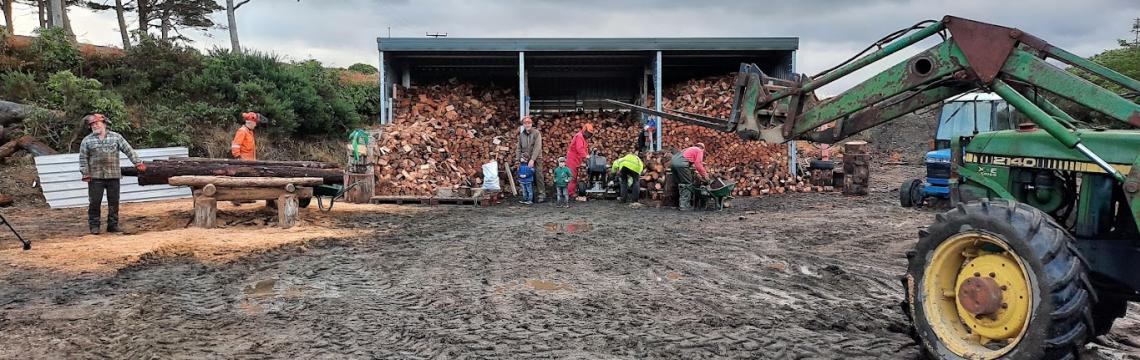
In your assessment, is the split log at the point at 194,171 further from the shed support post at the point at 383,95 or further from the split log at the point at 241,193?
the shed support post at the point at 383,95

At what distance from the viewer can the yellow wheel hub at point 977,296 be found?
3.11m

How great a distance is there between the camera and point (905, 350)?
150 inches

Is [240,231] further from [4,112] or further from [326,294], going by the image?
[4,112]

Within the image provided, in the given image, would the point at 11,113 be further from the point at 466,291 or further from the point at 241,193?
the point at 466,291

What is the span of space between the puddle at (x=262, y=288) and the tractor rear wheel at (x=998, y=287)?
4669mm

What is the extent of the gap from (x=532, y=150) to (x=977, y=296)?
10181mm

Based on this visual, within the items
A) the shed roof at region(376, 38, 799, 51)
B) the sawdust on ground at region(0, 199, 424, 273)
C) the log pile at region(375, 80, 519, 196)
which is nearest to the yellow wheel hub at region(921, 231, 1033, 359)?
the sawdust on ground at region(0, 199, 424, 273)

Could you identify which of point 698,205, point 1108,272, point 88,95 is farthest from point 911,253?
point 88,95

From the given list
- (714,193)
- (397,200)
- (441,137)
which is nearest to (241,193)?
(397,200)

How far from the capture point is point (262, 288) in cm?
549

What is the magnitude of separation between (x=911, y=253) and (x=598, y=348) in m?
1.81

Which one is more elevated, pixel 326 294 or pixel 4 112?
pixel 4 112

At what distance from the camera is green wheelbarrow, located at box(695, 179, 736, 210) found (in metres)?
11.2

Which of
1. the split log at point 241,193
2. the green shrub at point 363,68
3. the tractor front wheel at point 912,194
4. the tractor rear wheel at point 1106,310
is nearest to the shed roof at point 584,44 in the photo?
the tractor front wheel at point 912,194
